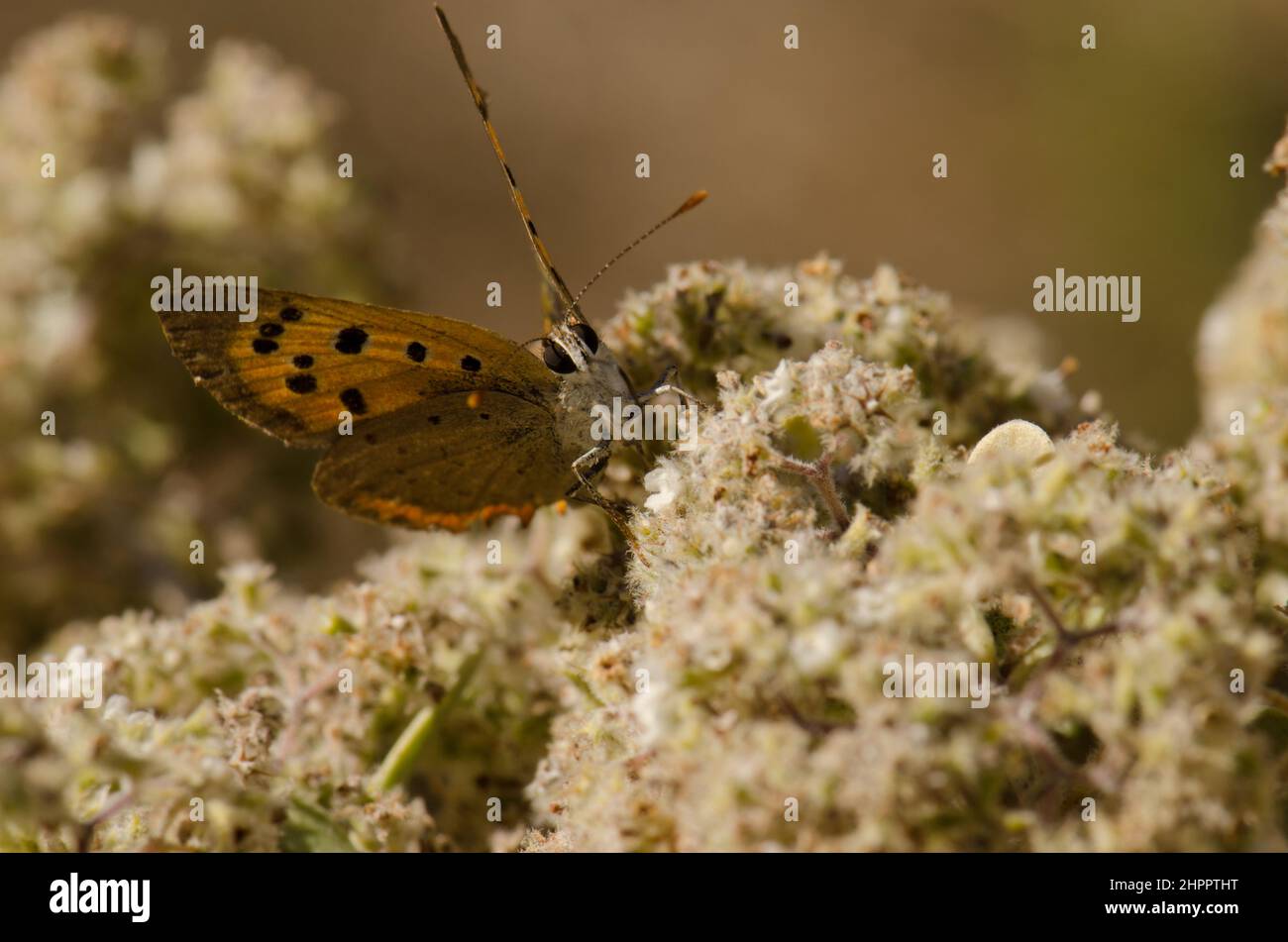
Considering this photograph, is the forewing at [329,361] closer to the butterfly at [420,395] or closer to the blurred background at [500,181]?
the butterfly at [420,395]

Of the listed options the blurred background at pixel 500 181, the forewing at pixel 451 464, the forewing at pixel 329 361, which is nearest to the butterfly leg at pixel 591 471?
the forewing at pixel 451 464

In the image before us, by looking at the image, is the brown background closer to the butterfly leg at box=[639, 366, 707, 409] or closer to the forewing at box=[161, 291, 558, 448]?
the forewing at box=[161, 291, 558, 448]

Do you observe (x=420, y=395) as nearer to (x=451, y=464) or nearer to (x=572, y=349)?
(x=451, y=464)

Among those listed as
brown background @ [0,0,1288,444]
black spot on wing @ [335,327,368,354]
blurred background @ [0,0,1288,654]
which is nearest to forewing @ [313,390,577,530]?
black spot on wing @ [335,327,368,354]

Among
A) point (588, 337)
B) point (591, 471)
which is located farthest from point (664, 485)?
point (588, 337)

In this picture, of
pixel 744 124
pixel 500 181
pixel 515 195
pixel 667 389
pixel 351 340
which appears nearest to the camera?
pixel 667 389

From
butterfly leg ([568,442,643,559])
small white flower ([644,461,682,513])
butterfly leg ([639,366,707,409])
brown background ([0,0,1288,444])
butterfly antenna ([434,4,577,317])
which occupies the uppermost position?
brown background ([0,0,1288,444])
